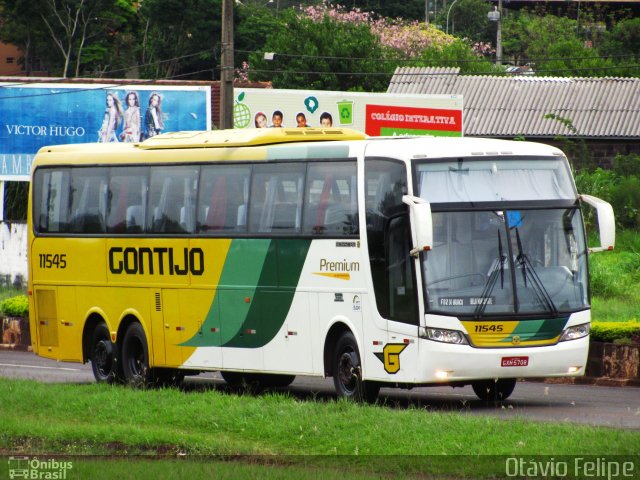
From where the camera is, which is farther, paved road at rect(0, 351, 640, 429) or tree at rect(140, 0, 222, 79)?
tree at rect(140, 0, 222, 79)

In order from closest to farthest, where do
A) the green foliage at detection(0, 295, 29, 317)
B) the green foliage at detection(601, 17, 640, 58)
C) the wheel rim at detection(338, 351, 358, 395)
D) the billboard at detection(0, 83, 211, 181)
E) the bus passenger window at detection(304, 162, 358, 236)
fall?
the wheel rim at detection(338, 351, 358, 395) < the bus passenger window at detection(304, 162, 358, 236) < the green foliage at detection(0, 295, 29, 317) < the billboard at detection(0, 83, 211, 181) < the green foliage at detection(601, 17, 640, 58)

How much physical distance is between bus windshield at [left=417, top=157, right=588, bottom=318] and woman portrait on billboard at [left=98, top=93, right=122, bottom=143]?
27.0m

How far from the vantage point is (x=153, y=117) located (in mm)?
41562

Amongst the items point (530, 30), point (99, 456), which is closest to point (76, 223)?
point (99, 456)

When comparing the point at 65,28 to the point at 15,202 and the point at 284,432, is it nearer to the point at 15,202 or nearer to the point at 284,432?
the point at 15,202

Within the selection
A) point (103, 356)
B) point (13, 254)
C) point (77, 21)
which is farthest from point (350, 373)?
point (77, 21)

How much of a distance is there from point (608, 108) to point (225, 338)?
126ft

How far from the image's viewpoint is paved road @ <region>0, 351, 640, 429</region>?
48.4 feet

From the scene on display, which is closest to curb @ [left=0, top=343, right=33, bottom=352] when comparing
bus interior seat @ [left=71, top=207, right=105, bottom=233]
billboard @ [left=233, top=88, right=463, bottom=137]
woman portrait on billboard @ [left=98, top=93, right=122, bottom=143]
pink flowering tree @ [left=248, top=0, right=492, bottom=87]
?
bus interior seat @ [left=71, top=207, right=105, bottom=233]

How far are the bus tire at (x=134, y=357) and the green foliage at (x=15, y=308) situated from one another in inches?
453

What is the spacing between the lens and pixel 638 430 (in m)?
12.4

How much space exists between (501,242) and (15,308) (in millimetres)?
18154

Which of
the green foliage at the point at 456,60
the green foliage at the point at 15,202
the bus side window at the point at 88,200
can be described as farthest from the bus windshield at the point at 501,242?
the green foliage at the point at 456,60

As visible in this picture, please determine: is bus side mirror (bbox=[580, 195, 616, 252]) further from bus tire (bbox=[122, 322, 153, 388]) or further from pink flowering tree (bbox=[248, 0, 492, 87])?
pink flowering tree (bbox=[248, 0, 492, 87])
